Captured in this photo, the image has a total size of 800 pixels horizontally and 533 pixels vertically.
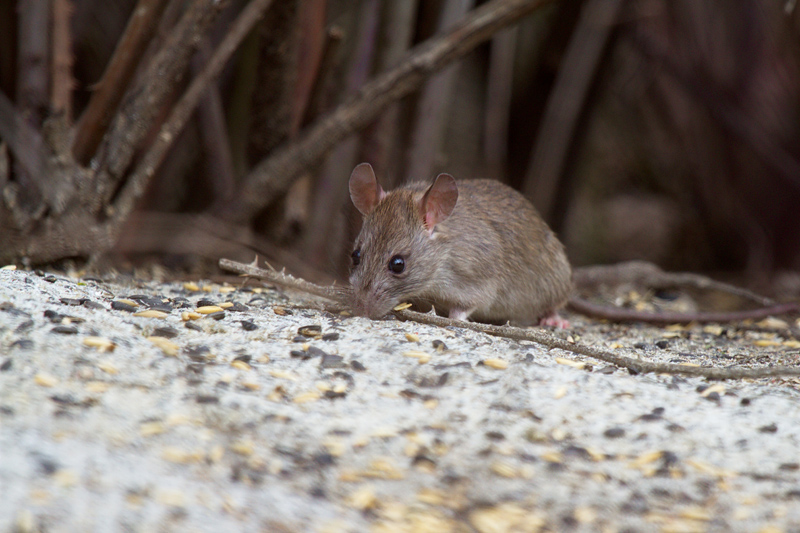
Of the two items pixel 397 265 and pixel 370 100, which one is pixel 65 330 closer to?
pixel 397 265

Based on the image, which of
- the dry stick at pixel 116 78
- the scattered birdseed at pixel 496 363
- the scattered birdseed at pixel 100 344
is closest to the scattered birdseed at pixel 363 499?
the scattered birdseed at pixel 496 363

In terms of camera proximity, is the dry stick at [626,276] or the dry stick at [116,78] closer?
the dry stick at [116,78]

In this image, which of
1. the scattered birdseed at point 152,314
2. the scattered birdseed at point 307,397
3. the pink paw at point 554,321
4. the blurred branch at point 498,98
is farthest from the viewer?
the blurred branch at point 498,98

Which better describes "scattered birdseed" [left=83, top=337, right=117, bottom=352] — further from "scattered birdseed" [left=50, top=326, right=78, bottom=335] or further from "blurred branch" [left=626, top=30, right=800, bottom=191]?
"blurred branch" [left=626, top=30, right=800, bottom=191]

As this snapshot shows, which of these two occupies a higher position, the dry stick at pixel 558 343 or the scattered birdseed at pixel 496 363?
the dry stick at pixel 558 343

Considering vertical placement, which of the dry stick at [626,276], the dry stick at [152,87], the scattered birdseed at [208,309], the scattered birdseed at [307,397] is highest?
the dry stick at [152,87]

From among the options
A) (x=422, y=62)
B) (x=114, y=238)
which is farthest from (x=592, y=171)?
(x=114, y=238)

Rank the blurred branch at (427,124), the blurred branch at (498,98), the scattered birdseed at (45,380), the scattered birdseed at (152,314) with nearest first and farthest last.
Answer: the scattered birdseed at (45,380) → the scattered birdseed at (152,314) → the blurred branch at (427,124) → the blurred branch at (498,98)

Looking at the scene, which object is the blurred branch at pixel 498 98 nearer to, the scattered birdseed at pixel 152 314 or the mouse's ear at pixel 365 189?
the mouse's ear at pixel 365 189
